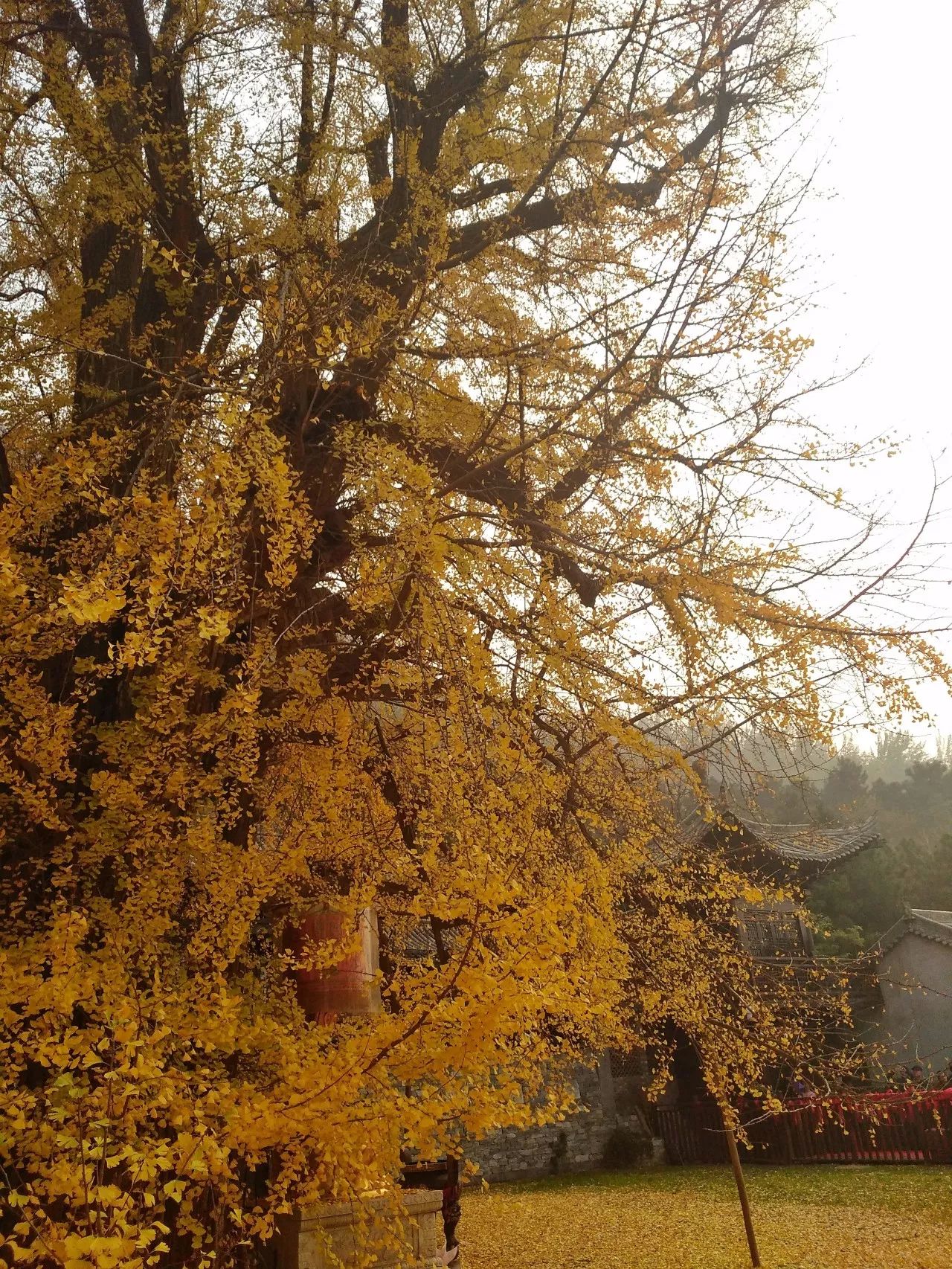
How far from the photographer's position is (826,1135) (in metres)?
12.8

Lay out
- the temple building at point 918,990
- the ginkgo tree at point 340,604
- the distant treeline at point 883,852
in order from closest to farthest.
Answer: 1. the ginkgo tree at point 340,604
2. the temple building at point 918,990
3. the distant treeline at point 883,852

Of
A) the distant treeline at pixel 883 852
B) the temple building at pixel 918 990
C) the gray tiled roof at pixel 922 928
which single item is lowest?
the temple building at pixel 918 990

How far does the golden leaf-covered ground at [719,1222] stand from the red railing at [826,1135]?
0.40 meters

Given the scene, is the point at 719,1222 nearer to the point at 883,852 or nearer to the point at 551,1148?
the point at 551,1148

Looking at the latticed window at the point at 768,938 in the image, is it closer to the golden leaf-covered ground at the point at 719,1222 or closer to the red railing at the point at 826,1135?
the red railing at the point at 826,1135

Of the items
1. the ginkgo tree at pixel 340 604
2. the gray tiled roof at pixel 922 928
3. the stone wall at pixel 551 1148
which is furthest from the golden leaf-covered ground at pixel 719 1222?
the gray tiled roof at pixel 922 928

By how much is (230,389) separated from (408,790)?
2949 mm

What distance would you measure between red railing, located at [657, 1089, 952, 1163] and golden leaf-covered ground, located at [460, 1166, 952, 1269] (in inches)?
15.6

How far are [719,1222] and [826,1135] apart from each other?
418cm

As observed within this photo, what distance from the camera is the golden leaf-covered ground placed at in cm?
777

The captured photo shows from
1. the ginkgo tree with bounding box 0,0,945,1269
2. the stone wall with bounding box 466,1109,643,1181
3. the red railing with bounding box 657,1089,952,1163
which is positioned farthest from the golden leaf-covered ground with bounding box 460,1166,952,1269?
the ginkgo tree with bounding box 0,0,945,1269

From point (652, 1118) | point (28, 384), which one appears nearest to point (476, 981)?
point (28, 384)

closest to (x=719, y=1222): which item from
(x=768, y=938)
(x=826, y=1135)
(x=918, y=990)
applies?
(x=826, y=1135)

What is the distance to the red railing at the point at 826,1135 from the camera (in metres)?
11.3
